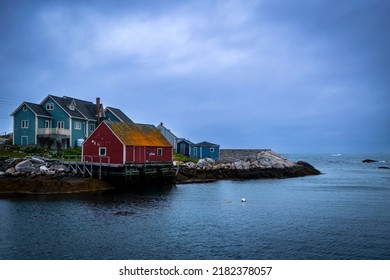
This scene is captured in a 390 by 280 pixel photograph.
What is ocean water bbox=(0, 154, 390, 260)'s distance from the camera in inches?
695

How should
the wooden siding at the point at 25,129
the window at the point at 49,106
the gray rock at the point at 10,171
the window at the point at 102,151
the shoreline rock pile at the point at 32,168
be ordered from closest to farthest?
the gray rock at the point at 10,171 < the shoreline rock pile at the point at 32,168 < the window at the point at 102,151 < the wooden siding at the point at 25,129 < the window at the point at 49,106

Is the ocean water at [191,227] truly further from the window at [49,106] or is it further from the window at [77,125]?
the window at [49,106]

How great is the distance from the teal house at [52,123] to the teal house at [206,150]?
21.8 metres

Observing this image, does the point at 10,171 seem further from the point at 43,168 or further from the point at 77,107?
the point at 77,107

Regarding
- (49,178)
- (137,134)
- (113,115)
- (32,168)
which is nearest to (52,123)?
(113,115)

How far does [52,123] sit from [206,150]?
29.1 m

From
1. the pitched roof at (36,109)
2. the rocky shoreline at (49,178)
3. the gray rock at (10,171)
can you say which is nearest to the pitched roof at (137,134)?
the rocky shoreline at (49,178)

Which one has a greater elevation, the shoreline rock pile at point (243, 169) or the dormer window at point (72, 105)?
the dormer window at point (72, 105)

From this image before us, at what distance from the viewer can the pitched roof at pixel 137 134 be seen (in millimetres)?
42013

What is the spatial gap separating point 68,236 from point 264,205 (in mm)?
17345

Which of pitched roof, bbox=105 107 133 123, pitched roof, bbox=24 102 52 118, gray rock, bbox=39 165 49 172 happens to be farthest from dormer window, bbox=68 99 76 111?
gray rock, bbox=39 165 49 172

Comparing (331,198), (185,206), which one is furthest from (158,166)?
(331,198)

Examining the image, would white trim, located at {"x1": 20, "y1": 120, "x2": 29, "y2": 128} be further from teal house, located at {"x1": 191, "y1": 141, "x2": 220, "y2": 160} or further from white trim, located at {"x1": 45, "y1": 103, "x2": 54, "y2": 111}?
teal house, located at {"x1": 191, "y1": 141, "x2": 220, "y2": 160}

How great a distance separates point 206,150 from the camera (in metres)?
71.2
